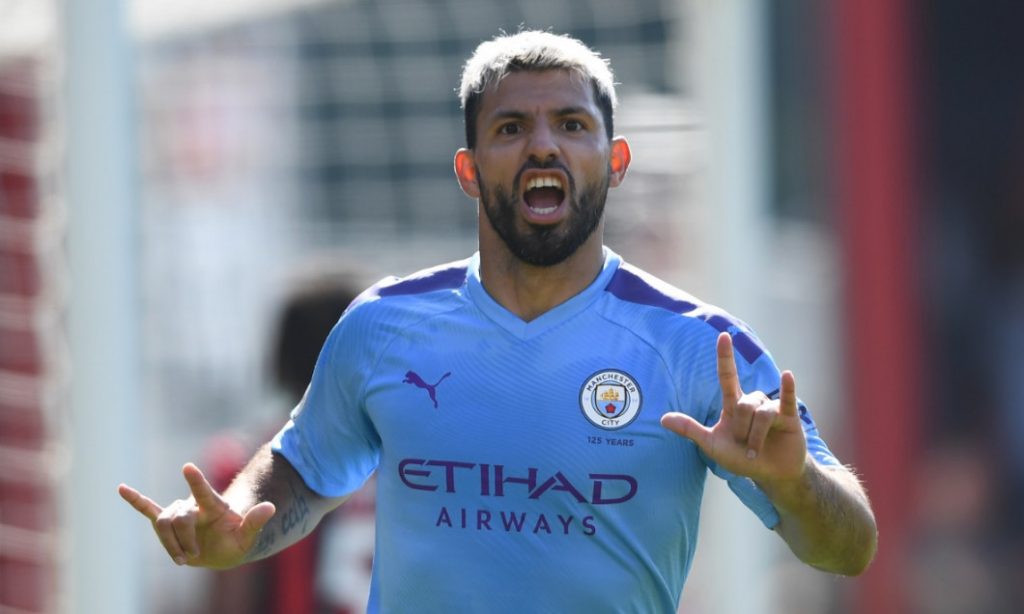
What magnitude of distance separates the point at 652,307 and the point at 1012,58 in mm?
5708

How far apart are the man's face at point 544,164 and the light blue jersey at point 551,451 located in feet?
0.41

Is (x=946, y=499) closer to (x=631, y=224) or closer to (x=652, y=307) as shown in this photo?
(x=631, y=224)

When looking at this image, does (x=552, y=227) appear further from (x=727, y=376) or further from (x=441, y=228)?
(x=441, y=228)

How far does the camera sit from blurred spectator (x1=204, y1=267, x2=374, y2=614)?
497cm

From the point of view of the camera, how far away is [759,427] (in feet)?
8.84

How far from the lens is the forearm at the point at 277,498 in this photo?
10.5ft

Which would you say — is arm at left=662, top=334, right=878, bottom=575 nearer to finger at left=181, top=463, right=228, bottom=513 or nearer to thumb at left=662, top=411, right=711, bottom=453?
thumb at left=662, top=411, right=711, bottom=453

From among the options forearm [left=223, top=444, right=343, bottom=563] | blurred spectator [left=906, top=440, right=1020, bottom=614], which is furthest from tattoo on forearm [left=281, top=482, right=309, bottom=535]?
blurred spectator [left=906, top=440, right=1020, bottom=614]

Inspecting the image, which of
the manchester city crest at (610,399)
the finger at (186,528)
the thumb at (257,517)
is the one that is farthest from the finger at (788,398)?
the finger at (186,528)

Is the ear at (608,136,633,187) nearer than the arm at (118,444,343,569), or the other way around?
the arm at (118,444,343,569)

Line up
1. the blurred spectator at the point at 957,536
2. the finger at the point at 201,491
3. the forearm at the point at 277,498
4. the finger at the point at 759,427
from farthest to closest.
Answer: the blurred spectator at the point at 957,536 → the forearm at the point at 277,498 → the finger at the point at 201,491 → the finger at the point at 759,427

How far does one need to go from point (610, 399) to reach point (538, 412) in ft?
0.43

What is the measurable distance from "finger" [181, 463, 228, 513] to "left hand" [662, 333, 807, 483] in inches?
31.9

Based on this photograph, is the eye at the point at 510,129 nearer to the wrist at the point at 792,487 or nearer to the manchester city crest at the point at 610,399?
the manchester city crest at the point at 610,399
